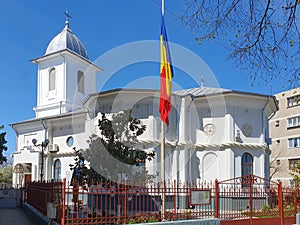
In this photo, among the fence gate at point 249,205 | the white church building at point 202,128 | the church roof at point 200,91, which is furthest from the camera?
the church roof at point 200,91

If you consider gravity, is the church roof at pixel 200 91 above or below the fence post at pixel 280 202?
above

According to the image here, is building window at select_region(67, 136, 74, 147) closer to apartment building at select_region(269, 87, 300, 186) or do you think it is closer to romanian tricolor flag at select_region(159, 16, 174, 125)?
romanian tricolor flag at select_region(159, 16, 174, 125)

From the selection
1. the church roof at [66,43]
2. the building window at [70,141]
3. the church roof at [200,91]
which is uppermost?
the church roof at [66,43]

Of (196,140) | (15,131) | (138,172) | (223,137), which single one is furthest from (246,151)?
(15,131)

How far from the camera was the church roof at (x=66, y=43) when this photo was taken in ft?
116

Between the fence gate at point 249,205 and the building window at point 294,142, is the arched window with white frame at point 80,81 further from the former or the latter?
the fence gate at point 249,205

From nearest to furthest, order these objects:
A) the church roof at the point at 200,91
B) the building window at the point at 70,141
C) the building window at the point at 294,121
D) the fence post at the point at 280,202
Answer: the fence post at the point at 280,202
the church roof at the point at 200,91
the building window at the point at 70,141
the building window at the point at 294,121

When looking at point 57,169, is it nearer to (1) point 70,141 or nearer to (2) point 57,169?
(2) point 57,169

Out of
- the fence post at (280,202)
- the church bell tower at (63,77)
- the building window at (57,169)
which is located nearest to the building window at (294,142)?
the church bell tower at (63,77)

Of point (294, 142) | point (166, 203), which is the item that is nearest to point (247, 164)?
point (166, 203)

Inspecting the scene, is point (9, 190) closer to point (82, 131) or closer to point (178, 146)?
point (82, 131)

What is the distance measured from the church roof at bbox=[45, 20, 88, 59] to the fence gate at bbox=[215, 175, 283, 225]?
25.8 metres

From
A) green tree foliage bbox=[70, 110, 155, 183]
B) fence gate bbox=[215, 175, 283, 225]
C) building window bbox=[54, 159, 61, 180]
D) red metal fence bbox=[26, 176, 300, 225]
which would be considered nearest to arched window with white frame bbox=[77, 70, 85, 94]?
building window bbox=[54, 159, 61, 180]

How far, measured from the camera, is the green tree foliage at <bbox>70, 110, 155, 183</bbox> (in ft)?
49.5
